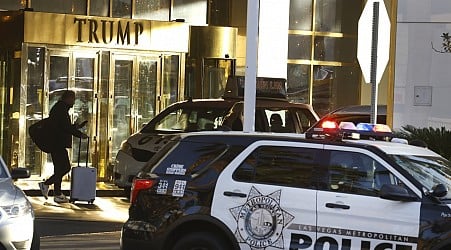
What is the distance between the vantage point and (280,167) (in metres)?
8.80

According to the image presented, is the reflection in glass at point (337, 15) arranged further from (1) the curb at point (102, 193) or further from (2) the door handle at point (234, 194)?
(2) the door handle at point (234, 194)

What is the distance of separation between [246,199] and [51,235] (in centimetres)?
488

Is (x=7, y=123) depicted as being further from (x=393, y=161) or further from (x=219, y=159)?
(x=393, y=161)

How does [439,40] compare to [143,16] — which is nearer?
[439,40]

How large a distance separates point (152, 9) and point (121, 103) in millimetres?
2982

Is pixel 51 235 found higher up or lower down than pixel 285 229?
lower down

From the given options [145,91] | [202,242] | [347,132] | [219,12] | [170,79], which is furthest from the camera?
[219,12]

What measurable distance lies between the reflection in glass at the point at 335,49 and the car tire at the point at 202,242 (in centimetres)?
1534

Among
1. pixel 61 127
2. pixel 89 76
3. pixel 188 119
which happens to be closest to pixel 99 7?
pixel 89 76

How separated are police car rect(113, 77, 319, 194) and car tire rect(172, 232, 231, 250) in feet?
22.9

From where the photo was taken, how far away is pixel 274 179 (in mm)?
8758

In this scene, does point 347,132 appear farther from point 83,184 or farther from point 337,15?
point 337,15

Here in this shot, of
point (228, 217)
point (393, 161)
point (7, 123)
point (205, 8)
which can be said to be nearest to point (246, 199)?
point (228, 217)

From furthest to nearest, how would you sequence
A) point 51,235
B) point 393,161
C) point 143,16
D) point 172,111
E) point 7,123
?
point 143,16, point 7,123, point 172,111, point 51,235, point 393,161
